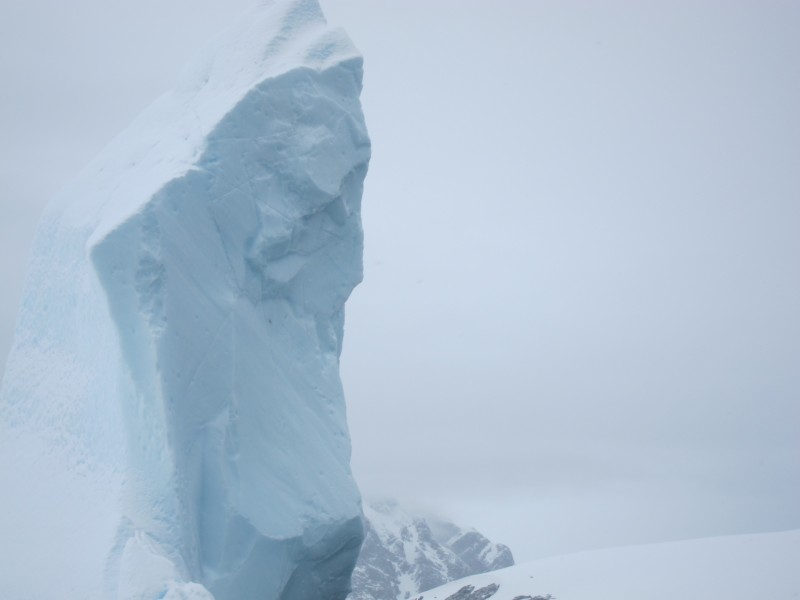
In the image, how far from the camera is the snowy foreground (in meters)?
12.5

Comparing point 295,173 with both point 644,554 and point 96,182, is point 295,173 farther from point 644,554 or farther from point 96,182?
point 644,554

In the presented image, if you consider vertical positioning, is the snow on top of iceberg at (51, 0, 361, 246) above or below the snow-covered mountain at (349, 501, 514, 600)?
below

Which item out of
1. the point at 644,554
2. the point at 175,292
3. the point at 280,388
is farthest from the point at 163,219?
the point at 644,554

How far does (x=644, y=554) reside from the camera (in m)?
15.4

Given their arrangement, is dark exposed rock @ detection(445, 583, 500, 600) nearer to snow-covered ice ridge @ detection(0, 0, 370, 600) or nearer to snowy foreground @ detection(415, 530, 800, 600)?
snowy foreground @ detection(415, 530, 800, 600)

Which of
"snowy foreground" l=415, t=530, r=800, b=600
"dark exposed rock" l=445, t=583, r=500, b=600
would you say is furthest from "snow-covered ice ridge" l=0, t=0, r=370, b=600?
"dark exposed rock" l=445, t=583, r=500, b=600

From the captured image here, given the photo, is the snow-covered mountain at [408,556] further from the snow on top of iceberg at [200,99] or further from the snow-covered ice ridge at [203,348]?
the snow on top of iceberg at [200,99]

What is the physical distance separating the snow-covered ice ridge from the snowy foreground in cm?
504

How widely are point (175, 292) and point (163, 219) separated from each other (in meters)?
0.76

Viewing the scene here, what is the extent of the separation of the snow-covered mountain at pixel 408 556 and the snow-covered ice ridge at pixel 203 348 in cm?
6109

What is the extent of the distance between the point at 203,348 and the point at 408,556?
77378 millimetres

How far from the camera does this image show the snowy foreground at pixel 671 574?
12.5 metres

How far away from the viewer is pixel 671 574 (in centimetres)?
1361

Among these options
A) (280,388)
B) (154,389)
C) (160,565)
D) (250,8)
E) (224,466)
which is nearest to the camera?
(160,565)
